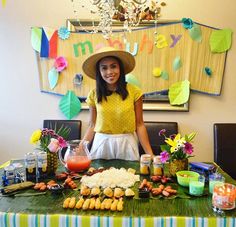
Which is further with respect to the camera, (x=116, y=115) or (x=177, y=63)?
(x=177, y=63)

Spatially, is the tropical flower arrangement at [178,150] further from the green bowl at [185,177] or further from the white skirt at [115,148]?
the white skirt at [115,148]

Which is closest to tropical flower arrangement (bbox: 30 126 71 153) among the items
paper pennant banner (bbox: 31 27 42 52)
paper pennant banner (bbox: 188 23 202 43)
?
paper pennant banner (bbox: 31 27 42 52)

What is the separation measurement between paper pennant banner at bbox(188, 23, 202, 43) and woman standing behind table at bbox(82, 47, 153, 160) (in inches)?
38.7

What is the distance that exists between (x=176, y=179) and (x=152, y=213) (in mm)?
406

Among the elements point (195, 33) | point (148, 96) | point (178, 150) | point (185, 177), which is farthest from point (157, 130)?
point (185, 177)

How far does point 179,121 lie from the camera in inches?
112

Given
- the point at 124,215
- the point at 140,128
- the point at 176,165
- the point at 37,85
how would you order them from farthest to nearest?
the point at 37,85, the point at 140,128, the point at 176,165, the point at 124,215

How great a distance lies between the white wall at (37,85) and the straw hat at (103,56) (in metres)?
0.85

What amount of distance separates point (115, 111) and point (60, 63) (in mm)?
1133

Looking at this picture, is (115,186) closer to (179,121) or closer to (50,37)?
(179,121)

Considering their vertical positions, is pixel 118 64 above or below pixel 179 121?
above

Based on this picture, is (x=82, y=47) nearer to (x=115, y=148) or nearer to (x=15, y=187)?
(x=115, y=148)

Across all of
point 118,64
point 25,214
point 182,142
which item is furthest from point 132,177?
point 118,64

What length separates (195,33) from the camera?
107 inches
